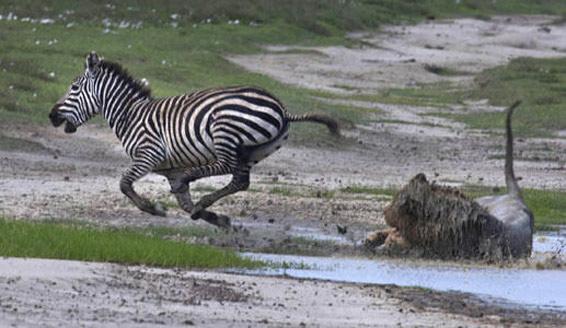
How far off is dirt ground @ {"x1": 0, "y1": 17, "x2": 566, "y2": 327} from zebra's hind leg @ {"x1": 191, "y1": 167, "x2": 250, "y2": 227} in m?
0.29

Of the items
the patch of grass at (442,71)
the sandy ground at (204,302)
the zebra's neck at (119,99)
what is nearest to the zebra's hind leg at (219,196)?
the zebra's neck at (119,99)

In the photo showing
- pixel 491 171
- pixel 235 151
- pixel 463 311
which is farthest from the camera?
pixel 491 171

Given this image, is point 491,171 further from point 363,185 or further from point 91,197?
point 91,197

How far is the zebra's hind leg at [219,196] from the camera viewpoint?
16.9 m

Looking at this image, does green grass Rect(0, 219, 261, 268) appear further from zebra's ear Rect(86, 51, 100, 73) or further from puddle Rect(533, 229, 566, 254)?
zebra's ear Rect(86, 51, 100, 73)

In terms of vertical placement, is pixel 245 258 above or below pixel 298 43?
below

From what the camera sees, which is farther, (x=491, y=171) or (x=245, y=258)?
(x=491, y=171)

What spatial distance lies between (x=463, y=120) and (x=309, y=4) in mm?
25352

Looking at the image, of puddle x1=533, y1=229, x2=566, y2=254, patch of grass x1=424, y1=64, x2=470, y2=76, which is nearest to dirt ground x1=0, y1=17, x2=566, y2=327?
puddle x1=533, y1=229, x2=566, y2=254

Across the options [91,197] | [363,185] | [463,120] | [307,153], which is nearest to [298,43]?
[463,120]

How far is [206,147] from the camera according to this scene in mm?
17391

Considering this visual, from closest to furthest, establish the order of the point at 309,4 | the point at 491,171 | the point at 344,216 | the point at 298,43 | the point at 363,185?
the point at 344,216
the point at 363,185
the point at 491,171
the point at 298,43
the point at 309,4

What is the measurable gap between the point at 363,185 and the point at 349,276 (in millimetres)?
7781

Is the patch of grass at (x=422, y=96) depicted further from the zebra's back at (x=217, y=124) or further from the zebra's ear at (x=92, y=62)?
the zebra's back at (x=217, y=124)
